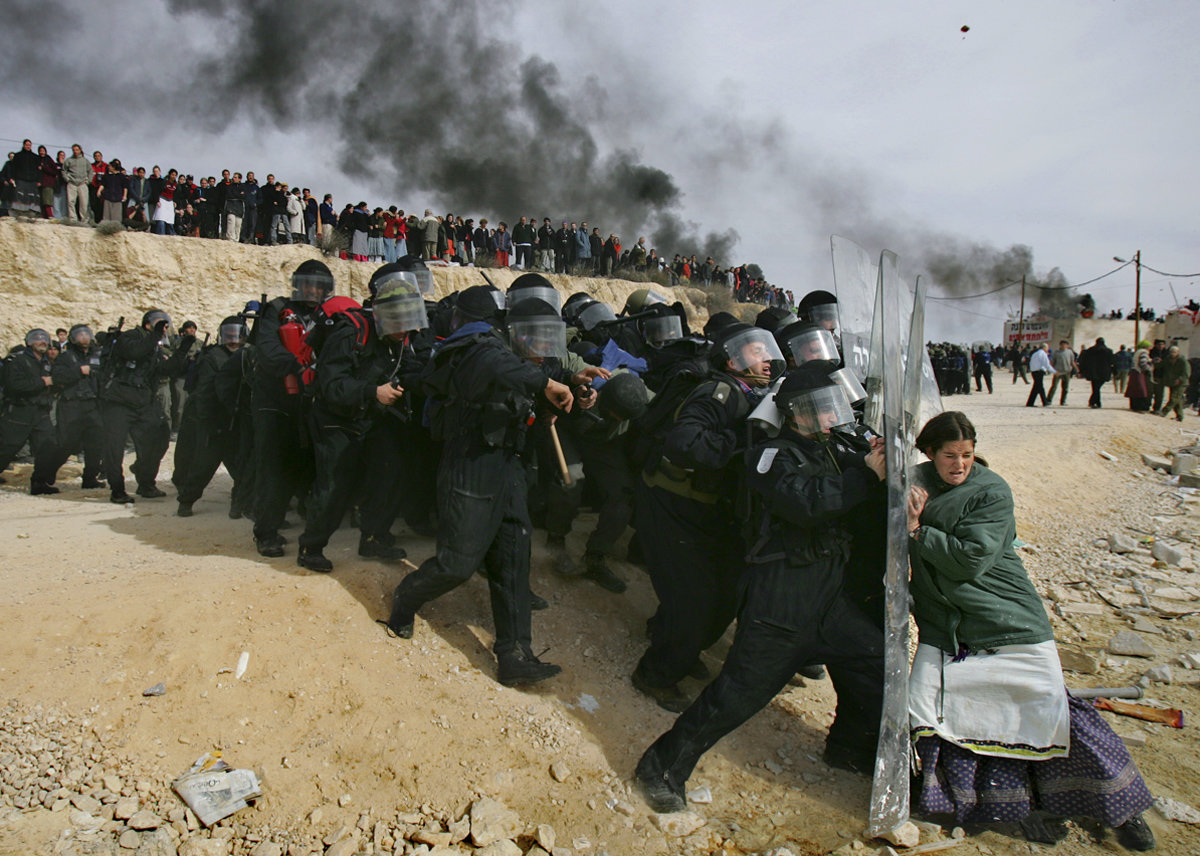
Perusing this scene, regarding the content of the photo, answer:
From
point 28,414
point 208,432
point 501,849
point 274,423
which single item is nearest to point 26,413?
point 28,414

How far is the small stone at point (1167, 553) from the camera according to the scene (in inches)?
267

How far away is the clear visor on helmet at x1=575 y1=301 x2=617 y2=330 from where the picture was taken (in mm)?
6092

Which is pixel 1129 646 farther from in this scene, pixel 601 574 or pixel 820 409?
pixel 820 409

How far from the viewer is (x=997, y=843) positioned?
298 cm

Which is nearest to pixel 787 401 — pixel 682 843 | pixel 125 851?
pixel 682 843

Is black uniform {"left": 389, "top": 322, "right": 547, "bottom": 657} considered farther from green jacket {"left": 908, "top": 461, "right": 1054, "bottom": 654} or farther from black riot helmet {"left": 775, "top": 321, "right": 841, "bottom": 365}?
green jacket {"left": 908, "top": 461, "right": 1054, "bottom": 654}

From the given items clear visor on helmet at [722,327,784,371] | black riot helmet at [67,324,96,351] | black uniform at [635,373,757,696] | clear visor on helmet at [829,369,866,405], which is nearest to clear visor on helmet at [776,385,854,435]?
clear visor on helmet at [829,369,866,405]

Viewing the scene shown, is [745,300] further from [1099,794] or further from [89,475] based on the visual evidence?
[1099,794]

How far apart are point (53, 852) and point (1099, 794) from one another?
12.4 feet

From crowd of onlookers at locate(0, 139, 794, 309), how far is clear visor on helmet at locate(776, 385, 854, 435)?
15.5m

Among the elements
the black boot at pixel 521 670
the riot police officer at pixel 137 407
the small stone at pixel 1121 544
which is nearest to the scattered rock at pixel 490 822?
the black boot at pixel 521 670

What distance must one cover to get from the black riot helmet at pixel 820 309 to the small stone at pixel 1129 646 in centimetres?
279

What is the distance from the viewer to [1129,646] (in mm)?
5090

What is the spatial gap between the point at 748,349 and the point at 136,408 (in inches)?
273
